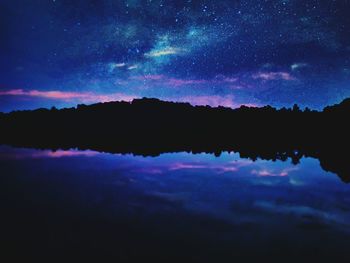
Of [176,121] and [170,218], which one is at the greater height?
[176,121]

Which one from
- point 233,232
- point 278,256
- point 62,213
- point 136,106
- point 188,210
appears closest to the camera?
point 278,256

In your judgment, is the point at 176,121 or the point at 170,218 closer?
the point at 170,218

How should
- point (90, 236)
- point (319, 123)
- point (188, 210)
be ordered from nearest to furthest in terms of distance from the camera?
1. point (90, 236)
2. point (188, 210)
3. point (319, 123)

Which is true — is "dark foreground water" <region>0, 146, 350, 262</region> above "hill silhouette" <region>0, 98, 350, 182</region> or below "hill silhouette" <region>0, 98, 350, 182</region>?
below

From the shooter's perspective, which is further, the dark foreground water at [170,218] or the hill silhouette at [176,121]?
the hill silhouette at [176,121]

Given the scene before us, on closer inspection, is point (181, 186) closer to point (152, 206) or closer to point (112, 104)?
point (152, 206)

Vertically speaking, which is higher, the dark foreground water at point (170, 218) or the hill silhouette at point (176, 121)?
the hill silhouette at point (176, 121)

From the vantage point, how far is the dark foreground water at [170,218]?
433 cm

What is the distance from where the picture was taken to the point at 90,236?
15.4ft

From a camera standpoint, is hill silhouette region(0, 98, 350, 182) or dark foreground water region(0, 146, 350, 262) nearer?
dark foreground water region(0, 146, 350, 262)

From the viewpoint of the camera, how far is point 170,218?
5809mm

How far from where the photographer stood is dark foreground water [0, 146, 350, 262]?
4.33 metres

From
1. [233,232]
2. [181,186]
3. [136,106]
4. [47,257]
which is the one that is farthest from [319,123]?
[47,257]

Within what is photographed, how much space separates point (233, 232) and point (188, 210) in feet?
4.65
